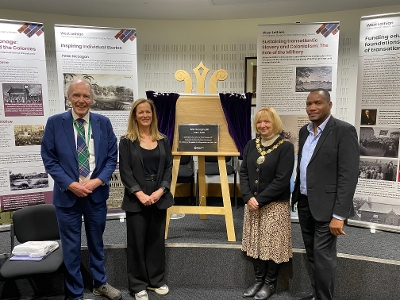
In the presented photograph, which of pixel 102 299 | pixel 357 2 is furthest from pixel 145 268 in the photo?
pixel 357 2

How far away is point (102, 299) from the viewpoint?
2.51 metres

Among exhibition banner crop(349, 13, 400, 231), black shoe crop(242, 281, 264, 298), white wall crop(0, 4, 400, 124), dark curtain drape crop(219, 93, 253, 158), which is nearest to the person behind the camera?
black shoe crop(242, 281, 264, 298)

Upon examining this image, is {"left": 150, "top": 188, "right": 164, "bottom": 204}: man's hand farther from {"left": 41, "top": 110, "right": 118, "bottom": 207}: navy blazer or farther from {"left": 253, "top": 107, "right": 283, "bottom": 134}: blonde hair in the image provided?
{"left": 253, "top": 107, "right": 283, "bottom": 134}: blonde hair

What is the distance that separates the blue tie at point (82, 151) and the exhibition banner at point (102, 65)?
1.23m

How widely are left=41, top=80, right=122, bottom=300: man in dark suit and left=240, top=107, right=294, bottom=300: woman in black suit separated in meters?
1.07

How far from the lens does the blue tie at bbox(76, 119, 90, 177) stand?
86.7 inches

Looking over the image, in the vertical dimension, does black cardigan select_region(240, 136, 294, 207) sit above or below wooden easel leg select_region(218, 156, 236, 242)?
above

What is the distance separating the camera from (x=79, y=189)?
2131 mm

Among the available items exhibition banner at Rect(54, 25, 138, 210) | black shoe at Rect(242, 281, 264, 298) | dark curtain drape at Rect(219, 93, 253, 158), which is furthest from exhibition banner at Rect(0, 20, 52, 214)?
black shoe at Rect(242, 281, 264, 298)

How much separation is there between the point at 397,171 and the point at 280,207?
1592 millimetres

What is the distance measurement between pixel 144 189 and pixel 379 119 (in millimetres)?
2457

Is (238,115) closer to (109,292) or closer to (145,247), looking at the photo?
(145,247)

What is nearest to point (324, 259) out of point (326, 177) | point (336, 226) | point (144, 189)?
point (336, 226)

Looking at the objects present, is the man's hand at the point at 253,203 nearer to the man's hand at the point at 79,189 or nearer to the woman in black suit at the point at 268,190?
the woman in black suit at the point at 268,190
